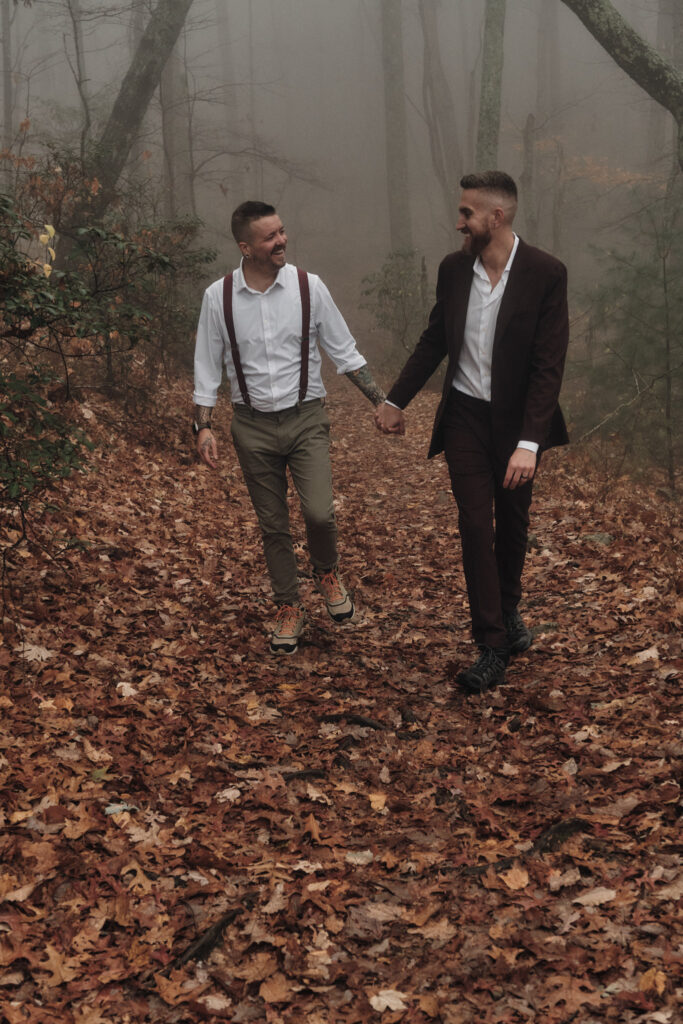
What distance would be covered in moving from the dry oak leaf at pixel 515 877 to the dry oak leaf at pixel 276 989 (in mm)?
888

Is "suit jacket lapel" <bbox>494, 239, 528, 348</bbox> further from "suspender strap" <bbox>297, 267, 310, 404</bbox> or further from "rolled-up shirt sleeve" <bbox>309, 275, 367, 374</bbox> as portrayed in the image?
"suspender strap" <bbox>297, 267, 310, 404</bbox>

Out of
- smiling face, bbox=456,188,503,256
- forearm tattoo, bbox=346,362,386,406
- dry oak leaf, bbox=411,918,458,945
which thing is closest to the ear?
smiling face, bbox=456,188,503,256

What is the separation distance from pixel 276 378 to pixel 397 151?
23671mm

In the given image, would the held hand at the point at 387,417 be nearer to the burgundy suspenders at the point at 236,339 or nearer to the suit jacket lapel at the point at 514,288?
the burgundy suspenders at the point at 236,339

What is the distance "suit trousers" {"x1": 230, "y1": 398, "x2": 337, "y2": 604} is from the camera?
503 cm

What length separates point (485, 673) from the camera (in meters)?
4.60

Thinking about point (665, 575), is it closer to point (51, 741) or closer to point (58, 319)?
point (51, 741)

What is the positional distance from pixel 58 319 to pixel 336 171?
42.8 metres

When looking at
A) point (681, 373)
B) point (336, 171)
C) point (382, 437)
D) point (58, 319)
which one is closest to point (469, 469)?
point (58, 319)

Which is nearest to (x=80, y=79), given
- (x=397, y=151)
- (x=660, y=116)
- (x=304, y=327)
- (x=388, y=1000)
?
(x=304, y=327)

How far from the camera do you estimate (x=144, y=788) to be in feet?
12.3

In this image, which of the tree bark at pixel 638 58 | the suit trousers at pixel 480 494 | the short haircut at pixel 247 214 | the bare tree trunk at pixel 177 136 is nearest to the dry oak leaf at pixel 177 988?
the suit trousers at pixel 480 494

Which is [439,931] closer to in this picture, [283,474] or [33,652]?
[33,652]

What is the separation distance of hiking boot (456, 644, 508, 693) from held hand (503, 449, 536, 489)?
1043 millimetres
